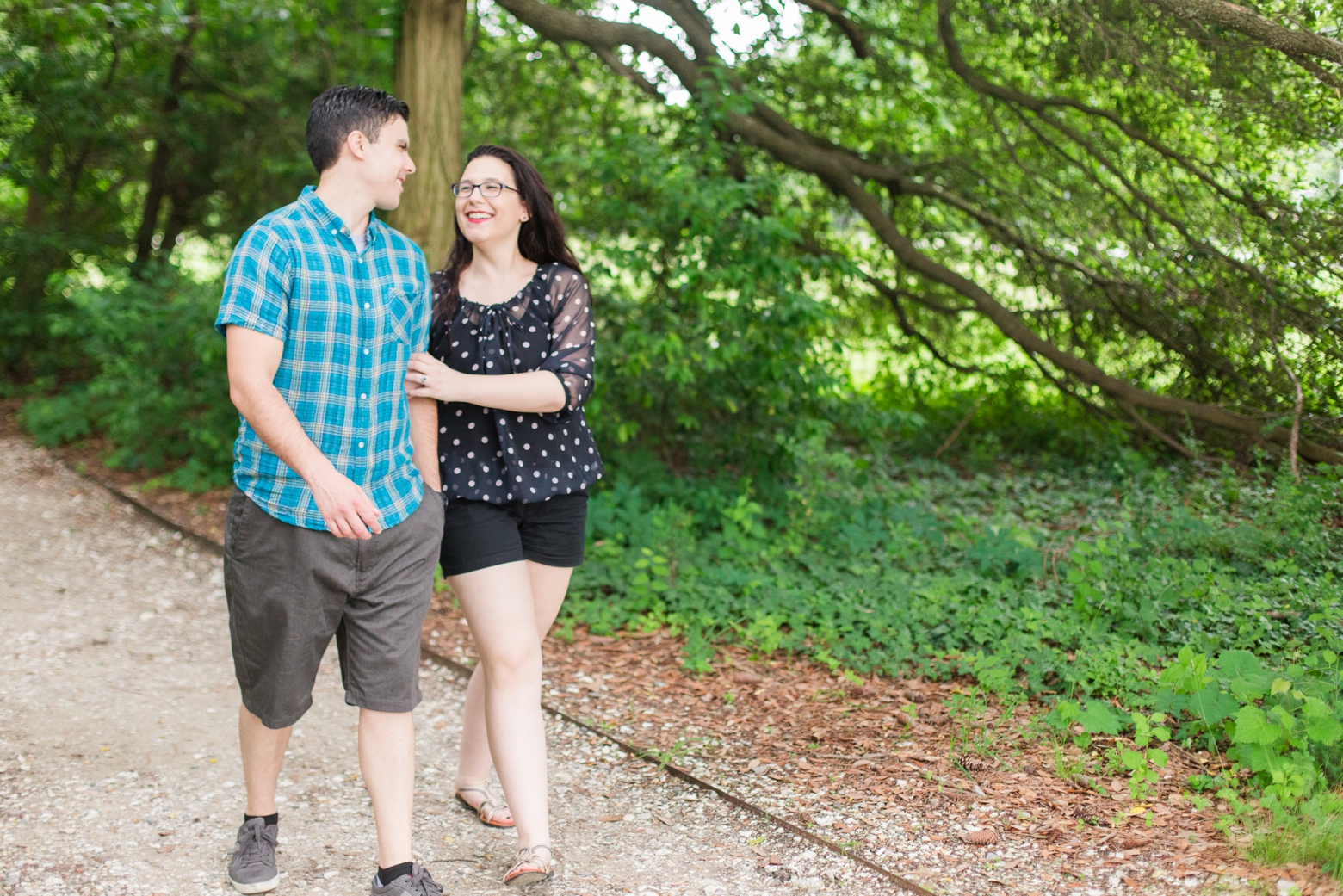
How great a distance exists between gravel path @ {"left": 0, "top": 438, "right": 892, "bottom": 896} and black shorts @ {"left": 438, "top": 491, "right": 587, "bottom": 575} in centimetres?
96

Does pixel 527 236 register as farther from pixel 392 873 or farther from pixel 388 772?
pixel 392 873

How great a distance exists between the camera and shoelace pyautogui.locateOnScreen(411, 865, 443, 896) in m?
2.70

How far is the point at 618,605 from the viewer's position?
5.36m

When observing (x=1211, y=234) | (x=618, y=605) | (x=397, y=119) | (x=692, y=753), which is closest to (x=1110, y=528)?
(x=1211, y=234)

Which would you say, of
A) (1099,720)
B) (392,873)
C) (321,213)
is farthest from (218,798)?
(1099,720)

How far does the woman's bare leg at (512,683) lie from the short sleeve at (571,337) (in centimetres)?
53

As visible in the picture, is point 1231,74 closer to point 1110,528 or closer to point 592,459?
point 1110,528

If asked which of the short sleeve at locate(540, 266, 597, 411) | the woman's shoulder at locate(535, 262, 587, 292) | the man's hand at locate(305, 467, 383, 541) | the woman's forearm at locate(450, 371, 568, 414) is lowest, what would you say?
the man's hand at locate(305, 467, 383, 541)

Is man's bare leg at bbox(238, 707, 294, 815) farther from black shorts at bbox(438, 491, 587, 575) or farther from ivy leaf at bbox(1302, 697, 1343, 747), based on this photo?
ivy leaf at bbox(1302, 697, 1343, 747)

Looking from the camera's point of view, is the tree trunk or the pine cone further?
the tree trunk

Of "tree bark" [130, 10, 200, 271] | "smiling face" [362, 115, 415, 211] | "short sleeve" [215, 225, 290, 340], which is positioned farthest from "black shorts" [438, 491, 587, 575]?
"tree bark" [130, 10, 200, 271]

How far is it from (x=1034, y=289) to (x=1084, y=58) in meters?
2.22

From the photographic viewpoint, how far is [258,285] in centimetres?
235

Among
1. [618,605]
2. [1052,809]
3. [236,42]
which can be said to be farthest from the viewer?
[236,42]
